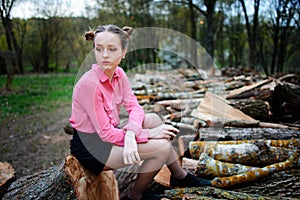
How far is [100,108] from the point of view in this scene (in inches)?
56.7

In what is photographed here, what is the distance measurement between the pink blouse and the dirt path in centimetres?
227

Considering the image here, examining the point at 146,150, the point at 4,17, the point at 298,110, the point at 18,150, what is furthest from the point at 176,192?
the point at 4,17

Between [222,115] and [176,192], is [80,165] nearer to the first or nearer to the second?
[176,192]

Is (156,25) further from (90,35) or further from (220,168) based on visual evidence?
(90,35)

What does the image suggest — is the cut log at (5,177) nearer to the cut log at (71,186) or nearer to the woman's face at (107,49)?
the cut log at (71,186)

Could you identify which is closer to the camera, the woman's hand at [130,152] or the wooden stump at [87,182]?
the woman's hand at [130,152]

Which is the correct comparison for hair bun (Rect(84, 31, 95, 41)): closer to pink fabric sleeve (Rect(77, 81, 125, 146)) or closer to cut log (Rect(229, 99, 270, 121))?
pink fabric sleeve (Rect(77, 81, 125, 146))

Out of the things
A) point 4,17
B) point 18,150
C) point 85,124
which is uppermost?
point 4,17

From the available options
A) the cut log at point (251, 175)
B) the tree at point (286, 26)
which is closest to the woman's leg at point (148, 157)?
the cut log at point (251, 175)

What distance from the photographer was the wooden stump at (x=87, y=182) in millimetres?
1591

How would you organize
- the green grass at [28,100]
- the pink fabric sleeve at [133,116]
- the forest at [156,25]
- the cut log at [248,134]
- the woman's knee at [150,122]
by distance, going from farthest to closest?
the forest at [156,25] < the green grass at [28,100] < the cut log at [248,134] < the woman's knee at [150,122] < the pink fabric sleeve at [133,116]

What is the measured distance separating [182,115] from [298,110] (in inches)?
52.4

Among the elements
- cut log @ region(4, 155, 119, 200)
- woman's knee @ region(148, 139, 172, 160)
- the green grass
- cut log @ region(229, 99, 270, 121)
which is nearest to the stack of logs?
cut log @ region(4, 155, 119, 200)

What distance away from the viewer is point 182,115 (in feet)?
11.1
